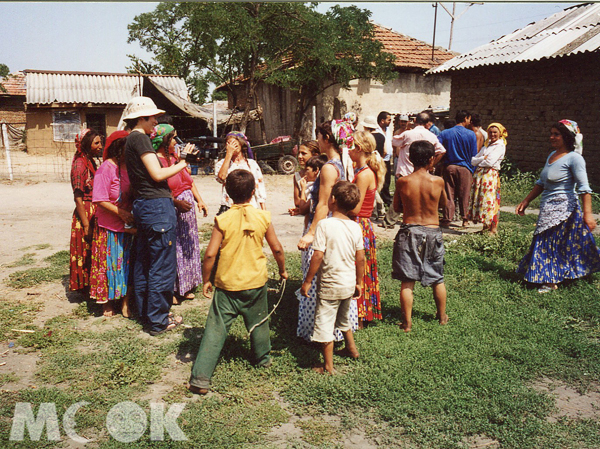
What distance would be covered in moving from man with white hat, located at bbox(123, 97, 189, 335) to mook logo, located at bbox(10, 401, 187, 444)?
1.21 m

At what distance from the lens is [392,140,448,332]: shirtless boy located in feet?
14.3

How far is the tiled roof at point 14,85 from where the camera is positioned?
3058cm

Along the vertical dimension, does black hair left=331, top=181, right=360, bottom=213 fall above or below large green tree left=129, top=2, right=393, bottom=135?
below

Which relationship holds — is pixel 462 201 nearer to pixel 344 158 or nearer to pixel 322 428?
pixel 344 158

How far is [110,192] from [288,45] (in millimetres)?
13778

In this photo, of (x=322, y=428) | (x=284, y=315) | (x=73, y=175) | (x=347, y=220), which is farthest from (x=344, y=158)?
(x=73, y=175)

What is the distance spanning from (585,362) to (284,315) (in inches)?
103

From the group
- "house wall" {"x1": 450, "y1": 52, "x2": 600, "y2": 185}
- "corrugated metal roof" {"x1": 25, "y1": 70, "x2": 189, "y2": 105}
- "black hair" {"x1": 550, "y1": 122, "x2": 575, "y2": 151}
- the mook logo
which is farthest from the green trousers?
"corrugated metal roof" {"x1": 25, "y1": 70, "x2": 189, "y2": 105}

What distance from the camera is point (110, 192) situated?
459 centimetres

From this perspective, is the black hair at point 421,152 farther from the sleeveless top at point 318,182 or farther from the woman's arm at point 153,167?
the woman's arm at point 153,167

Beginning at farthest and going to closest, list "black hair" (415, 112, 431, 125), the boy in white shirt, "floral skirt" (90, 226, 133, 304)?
"black hair" (415, 112, 431, 125), "floral skirt" (90, 226, 133, 304), the boy in white shirt

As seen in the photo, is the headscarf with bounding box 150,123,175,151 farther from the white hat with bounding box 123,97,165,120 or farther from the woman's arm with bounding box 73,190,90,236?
the woman's arm with bounding box 73,190,90,236

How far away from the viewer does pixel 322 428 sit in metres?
3.13

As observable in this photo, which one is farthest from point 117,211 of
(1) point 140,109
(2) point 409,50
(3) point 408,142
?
(2) point 409,50
